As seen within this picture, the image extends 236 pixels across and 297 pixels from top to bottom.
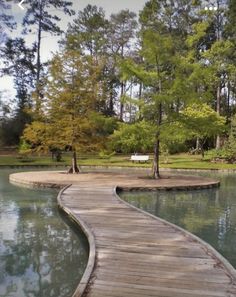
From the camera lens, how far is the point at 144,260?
602 cm

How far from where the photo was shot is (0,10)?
108 ft

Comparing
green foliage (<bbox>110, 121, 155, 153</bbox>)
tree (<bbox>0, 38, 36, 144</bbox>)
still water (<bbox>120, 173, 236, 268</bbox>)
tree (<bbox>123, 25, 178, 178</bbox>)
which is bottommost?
still water (<bbox>120, 173, 236, 268</bbox>)

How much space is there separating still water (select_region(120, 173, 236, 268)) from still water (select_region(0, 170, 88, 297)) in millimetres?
2611

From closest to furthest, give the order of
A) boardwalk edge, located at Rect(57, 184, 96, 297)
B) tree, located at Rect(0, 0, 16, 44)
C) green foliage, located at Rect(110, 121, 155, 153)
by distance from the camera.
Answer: boardwalk edge, located at Rect(57, 184, 96, 297)
green foliage, located at Rect(110, 121, 155, 153)
tree, located at Rect(0, 0, 16, 44)

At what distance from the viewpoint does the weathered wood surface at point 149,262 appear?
16.1 feet

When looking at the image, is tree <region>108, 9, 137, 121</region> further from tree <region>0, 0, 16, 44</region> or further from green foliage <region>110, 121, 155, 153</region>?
green foliage <region>110, 121, 155, 153</region>

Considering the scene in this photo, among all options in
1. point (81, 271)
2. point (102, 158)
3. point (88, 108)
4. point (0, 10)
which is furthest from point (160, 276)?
point (0, 10)

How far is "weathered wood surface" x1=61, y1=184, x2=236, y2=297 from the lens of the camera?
4.89 metres

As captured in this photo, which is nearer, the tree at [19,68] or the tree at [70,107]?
the tree at [70,107]

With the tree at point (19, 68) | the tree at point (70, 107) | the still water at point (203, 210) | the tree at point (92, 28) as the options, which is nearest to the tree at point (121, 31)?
the tree at point (92, 28)

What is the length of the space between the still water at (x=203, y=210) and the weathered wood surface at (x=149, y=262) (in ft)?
3.06

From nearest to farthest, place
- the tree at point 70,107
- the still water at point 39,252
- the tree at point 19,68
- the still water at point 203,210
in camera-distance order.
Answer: the still water at point 39,252 < the still water at point 203,210 < the tree at point 70,107 < the tree at point 19,68

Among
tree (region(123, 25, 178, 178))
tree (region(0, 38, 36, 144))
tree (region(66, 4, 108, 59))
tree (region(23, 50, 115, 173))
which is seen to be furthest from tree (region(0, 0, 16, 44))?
tree (region(123, 25, 178, 178))

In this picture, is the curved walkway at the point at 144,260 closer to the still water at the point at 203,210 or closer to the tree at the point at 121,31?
the still water at the point at 203,210
